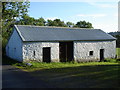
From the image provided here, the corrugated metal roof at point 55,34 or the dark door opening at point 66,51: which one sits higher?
the corrugated metal roof at point 55,34

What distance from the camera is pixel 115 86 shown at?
873cm

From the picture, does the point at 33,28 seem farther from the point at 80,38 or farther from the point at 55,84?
the point at 55,84

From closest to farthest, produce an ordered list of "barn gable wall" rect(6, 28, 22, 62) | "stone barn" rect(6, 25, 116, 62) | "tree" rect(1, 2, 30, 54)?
"stone barn" rect(6, 25, 116, 62), "barn gable wall" rect(6, 28, 22, 62), "tree" rect(1, 2, 30, 54)

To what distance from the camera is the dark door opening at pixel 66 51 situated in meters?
21.9

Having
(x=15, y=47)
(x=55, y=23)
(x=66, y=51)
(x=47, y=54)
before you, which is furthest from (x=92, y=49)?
(x=55, y=23)

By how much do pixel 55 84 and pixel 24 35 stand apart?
11.9 meters

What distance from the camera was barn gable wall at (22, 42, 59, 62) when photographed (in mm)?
19391

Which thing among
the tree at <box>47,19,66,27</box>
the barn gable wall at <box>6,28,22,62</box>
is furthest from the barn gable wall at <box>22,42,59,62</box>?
the tree at <box>47,19,66,27</box>

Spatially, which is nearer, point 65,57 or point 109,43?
point 65,57

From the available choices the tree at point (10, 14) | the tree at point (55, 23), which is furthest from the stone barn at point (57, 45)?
the tree at point (55, 23)

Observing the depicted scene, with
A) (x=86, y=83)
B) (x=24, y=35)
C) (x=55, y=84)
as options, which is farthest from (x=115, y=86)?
(x=24, y=35)

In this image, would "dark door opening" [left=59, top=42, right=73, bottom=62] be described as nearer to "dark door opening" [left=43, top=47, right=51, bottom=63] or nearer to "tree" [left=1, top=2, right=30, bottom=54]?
"dark door opening" [left=43, top=47, right=51, bottom=63]

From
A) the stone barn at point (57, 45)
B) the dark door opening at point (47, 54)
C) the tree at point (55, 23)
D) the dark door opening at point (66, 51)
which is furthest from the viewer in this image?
the tree at point (55, 23)

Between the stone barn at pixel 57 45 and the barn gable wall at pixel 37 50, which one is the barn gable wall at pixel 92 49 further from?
the barn gable wall at pixel 37 50
